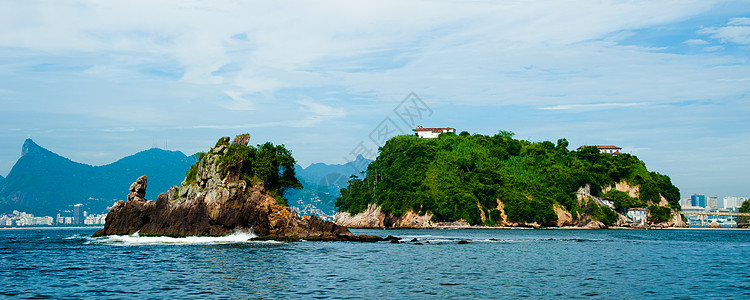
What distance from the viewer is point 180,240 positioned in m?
69.4

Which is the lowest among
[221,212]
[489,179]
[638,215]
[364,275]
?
[364,275]

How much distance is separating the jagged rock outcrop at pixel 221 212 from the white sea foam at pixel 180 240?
1.13m

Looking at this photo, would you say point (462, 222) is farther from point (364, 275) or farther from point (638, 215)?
point (364, 275)

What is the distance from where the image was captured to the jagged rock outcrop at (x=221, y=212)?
74.5 m

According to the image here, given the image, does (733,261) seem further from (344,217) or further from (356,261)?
(344,217)

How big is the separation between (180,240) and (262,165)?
615 inches

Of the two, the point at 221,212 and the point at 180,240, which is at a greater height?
the point at 221,212

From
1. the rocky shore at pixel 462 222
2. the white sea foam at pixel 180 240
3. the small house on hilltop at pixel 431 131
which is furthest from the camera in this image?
the small house on hilltop at pixel 431 131

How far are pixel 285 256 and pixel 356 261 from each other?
22.5 feet

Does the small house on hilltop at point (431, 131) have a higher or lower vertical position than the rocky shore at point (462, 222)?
higher

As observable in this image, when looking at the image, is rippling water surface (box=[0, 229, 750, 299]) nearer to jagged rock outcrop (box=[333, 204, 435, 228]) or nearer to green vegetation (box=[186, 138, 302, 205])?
green vegetation (box=[186, 138, 302, 205])

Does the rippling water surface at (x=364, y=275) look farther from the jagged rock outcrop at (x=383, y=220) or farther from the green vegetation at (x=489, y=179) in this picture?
the green vegetation at (x=489, y=179)

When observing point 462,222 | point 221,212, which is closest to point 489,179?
point 462,222

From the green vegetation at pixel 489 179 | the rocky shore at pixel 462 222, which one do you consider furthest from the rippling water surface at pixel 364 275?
the green vegetation at pixel 489 179
